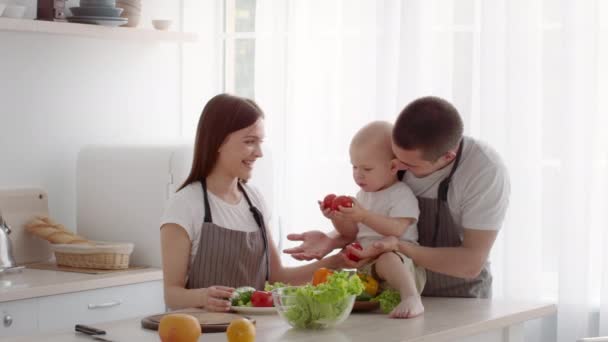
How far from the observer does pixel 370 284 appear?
285cm

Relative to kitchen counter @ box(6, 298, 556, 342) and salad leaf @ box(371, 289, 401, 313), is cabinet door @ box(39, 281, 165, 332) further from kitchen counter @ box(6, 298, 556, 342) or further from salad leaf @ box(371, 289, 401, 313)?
salad leaf @ box(371, 289, 401, 313)

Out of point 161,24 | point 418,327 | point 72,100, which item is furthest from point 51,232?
point 418,327

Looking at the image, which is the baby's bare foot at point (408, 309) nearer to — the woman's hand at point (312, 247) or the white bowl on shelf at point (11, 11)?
the woman's hand at point (312, 247)

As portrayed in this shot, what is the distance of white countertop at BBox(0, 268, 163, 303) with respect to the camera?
376 centimetres

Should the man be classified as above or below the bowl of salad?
above

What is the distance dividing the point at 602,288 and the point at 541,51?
0.97 metres

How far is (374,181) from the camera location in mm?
3004

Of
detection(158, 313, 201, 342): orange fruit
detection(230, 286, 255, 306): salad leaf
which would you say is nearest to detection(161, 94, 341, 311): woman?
detection(230, 286, 255, 306): salad leaf

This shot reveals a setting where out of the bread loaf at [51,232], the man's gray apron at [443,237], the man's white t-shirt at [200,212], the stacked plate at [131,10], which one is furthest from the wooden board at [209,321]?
the stacked plate at [131,10]

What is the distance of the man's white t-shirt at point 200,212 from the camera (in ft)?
10.2

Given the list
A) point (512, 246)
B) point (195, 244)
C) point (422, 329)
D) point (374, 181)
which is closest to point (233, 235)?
point (195, 244)

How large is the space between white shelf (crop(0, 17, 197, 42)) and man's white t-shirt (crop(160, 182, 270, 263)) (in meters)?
1.42

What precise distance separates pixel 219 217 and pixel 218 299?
46cm

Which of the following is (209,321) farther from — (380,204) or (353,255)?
(380,204)
